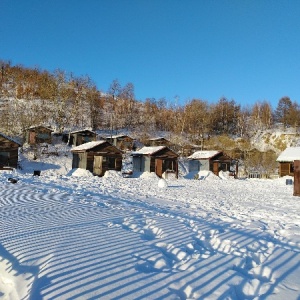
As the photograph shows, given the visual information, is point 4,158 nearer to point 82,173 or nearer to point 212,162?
point 82,173

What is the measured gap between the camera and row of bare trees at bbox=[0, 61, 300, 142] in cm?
5809

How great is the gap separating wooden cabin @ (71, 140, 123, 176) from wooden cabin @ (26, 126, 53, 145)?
1557 cm

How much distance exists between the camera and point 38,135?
146 ft

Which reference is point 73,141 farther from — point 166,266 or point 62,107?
point 166,266

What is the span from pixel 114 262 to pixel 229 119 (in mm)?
71618

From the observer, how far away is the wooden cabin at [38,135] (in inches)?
1720

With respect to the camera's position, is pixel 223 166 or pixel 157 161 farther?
pixel 223 166

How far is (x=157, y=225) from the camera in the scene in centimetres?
671

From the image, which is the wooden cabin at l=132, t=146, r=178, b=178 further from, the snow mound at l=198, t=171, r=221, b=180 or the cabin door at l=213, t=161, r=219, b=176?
the cabin door at l=213, t=161, r=219, b=176

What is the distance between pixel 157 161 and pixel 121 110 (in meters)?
36.1

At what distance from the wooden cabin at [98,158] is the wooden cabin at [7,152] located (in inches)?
260

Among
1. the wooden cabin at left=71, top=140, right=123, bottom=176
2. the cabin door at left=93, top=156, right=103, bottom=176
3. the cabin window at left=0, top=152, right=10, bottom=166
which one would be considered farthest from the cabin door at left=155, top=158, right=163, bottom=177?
the cabin window at left=0, top=152, right=10, bottom=166

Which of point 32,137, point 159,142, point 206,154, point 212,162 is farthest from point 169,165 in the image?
point 32,137

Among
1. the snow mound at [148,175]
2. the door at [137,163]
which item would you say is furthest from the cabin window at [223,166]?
the snow mound at [148,175]
